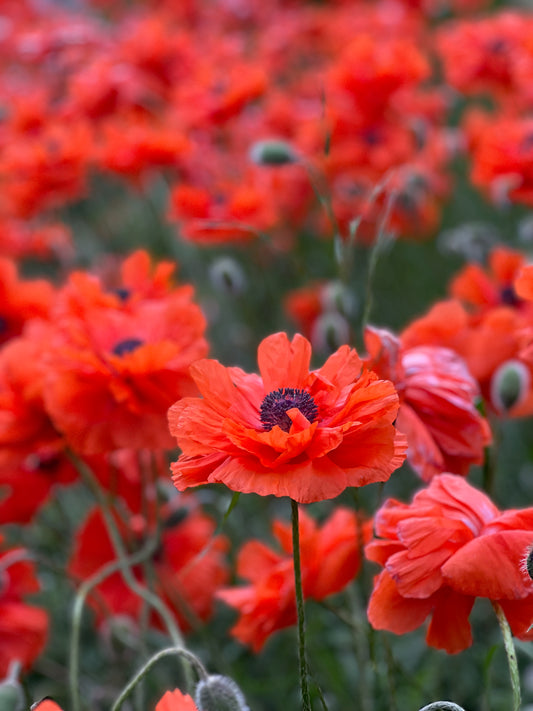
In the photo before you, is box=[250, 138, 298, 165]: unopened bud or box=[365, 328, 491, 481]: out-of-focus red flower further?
box=[250, 138, 298, 165]: unopened bud

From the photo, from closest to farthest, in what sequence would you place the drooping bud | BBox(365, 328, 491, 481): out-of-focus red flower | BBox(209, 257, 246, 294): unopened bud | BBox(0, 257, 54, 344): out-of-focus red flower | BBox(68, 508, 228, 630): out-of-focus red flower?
the drooping bud
BBox(365, 328, 491, 481): out-of-focus red flower
BBox(68, 508, 228, 630): out-of-focus red flower
BBox(0, 257, 54, 344): out-of-focus red flower
BBox(209, 257, 246, 294): unopened bud

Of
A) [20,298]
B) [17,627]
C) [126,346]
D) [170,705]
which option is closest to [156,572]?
[17,627]

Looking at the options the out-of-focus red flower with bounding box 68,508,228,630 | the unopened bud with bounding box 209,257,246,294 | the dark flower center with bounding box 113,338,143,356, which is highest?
the dark flower center with bounding box 113,338,143,356

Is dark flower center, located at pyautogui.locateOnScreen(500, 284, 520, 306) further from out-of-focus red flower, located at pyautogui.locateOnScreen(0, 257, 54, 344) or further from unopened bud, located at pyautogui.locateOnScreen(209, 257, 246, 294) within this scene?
out-of-focus red flower, located at pyautogui.locateOnScreen(0, 257, 54, 344)

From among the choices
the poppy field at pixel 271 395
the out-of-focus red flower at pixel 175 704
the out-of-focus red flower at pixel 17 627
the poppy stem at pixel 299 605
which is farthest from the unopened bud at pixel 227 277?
the out-of-focus red flower at pixel 175 704

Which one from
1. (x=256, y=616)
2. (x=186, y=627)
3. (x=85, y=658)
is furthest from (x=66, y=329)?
(x=85, y=658)

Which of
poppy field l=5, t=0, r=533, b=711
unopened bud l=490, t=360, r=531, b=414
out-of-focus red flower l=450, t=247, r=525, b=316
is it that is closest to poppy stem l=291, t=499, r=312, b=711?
poppy field l=5, t=0, r=533, b=711

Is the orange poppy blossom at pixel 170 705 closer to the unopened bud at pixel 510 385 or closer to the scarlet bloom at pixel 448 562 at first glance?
the scarlet bloom at pixel 448 562
